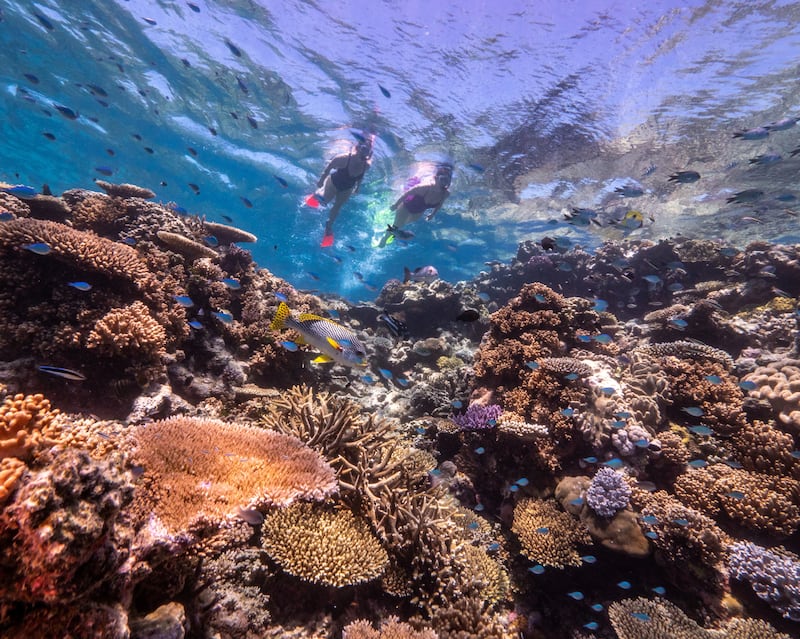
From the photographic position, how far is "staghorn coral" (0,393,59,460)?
6.56 ft

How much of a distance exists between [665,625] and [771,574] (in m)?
1.48

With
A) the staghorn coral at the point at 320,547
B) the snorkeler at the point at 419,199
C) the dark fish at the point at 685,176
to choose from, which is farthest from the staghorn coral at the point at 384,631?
the snorkeler at the point at 419,199

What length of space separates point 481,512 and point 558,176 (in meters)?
20.6

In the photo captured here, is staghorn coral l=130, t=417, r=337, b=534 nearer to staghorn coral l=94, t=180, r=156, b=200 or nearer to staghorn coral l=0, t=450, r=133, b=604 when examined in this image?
staghorn coral l=0, t=450, r=133, b=604

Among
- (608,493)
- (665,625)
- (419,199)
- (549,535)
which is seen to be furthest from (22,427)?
(419,199)

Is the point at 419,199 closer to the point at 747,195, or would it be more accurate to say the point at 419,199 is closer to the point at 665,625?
the point at 747,195

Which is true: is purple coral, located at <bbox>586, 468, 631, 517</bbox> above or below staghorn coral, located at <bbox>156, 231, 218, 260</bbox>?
above

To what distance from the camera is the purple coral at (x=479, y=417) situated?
660cm

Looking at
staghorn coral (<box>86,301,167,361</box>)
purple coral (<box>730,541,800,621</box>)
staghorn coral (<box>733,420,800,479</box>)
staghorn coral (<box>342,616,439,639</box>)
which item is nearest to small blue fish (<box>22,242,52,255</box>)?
staghorn coral (<box>86,301,167,361</box>)

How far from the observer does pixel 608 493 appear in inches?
209

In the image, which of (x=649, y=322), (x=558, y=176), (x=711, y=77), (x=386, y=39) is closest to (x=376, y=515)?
(x=649, y=322)

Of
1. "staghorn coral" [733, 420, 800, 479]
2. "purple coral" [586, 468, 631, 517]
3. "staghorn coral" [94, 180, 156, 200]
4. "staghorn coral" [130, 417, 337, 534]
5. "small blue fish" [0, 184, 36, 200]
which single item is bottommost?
"staghorn coral" [94, 180, 156, 200]

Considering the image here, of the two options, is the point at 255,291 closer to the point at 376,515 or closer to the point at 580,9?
the point at 376,515

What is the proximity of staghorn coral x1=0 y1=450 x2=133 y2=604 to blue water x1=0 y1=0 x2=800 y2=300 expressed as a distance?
11.8 metres
